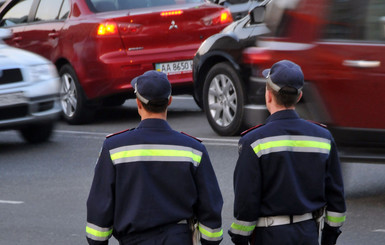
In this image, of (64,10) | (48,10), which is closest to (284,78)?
(64,10)

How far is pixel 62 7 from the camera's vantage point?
1381cm

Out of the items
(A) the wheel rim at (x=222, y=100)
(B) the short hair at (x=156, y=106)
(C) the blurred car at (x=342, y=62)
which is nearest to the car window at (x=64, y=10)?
(A) the wheel rim at (x=222, y=100)

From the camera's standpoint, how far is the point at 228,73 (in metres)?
11.3

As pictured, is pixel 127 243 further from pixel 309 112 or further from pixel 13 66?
pixel 13 66

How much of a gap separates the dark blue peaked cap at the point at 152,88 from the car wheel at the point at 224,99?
22.4ft

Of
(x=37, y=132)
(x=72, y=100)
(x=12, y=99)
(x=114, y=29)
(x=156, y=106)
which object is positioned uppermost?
(x=156, y=106)

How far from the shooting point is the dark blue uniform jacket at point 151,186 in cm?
420

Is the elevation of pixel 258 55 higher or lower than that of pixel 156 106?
lower

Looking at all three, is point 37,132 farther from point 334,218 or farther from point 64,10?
point 334,218

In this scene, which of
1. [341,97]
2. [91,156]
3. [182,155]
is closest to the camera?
[182,155]

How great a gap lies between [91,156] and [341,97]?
3584mm

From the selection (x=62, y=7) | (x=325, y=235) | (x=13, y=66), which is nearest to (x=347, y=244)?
(x=325, y=235)

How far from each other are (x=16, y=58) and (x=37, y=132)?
2.96ft

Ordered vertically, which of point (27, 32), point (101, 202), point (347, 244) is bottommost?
point (27, 32)
